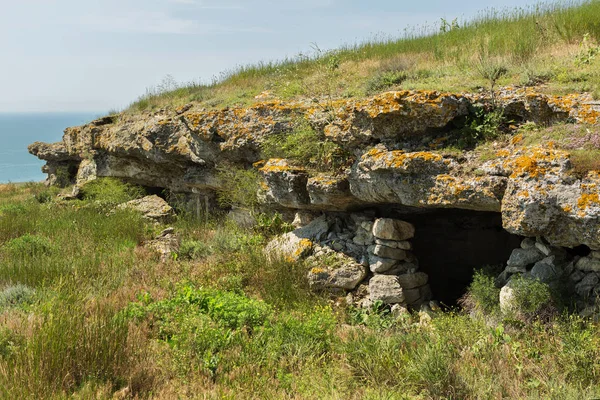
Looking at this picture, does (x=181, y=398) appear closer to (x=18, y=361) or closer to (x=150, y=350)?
(x=150, y=350)

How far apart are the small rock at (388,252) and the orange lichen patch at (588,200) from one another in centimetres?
329

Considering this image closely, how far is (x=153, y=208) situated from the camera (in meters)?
13.5

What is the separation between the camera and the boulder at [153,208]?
12.9 metres

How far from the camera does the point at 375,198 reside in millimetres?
7852

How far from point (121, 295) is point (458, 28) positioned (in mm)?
11348

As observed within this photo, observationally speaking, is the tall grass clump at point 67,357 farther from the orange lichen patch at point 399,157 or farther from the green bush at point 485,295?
the green bush at point 485,295

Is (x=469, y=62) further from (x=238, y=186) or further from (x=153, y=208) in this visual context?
(x=153, y=208)

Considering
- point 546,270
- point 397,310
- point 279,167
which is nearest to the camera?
point 546,270

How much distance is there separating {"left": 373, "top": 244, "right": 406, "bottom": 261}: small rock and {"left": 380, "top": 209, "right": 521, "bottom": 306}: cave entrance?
940mm

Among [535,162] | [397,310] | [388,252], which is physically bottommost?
[397,310]

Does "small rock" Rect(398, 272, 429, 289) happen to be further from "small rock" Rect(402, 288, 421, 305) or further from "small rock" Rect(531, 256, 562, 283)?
"small rock" Rect(531, 256, 562, 283)

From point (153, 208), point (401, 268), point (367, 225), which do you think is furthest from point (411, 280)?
point (153, 208)

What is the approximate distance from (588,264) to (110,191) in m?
13.8

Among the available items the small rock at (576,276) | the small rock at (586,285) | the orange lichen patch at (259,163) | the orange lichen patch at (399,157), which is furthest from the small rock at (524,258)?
the orange lichen patch at (259,163)
